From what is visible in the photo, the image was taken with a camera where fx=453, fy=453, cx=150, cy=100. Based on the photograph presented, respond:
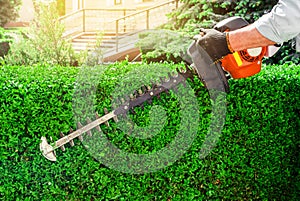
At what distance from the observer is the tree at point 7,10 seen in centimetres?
2038

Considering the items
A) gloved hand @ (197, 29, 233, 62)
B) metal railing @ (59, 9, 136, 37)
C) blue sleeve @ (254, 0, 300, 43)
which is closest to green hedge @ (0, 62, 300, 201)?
gloved hand @ (197, 29, 233, 62)

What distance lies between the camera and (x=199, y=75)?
277 cm

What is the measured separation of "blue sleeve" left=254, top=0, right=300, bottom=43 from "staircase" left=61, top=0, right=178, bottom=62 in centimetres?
898

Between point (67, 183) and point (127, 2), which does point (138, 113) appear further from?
point (127, 2)

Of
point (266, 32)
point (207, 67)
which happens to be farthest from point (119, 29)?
point (266, 32)

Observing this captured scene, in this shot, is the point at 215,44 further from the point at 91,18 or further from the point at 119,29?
the point at 91,18

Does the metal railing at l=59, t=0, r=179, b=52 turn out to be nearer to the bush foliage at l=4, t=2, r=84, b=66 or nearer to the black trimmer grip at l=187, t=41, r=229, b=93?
the bush foliage at l=4, t=2, r=84, b=66

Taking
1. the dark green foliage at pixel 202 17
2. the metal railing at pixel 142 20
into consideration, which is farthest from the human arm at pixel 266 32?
the metal railing at pixel 142 20

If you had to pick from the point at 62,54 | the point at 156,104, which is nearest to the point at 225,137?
the point at 156,104

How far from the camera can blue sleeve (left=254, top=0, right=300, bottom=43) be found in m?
2.16

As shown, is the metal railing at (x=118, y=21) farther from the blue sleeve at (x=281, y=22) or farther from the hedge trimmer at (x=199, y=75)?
the blue sleeve at (x=281, y=22)

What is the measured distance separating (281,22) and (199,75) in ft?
2.29

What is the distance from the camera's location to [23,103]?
296cm

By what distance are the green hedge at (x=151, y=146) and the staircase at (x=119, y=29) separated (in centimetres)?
805
